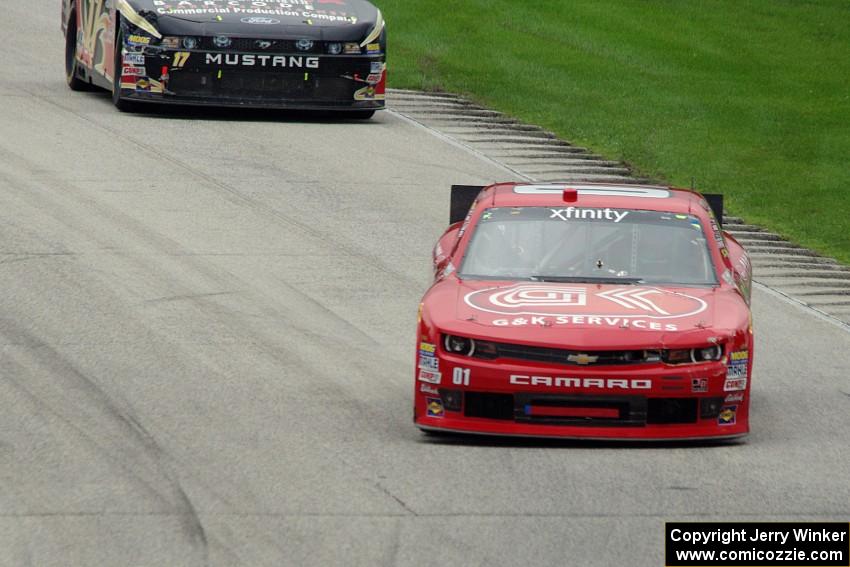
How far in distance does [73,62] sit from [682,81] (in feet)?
29.8

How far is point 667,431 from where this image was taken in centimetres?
850

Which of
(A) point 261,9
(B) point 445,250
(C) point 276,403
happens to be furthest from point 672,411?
(A) point 261,9

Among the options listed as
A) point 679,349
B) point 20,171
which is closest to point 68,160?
point 20,171

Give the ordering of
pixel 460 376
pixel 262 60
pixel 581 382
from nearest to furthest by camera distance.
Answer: pixel 581 382
pixel 460 376
pixel 262 60

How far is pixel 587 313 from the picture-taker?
870 centimetres

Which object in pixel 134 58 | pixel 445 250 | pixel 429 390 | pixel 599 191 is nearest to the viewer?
pixel 429 390

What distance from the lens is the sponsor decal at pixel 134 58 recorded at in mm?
18281

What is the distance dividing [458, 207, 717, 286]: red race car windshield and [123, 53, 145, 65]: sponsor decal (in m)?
9.27

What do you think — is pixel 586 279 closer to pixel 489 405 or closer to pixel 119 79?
pixel 489 405

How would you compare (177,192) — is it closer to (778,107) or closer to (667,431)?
(667,431)

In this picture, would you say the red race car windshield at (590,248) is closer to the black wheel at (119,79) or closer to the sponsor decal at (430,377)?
the sponsor decal at (430,377)

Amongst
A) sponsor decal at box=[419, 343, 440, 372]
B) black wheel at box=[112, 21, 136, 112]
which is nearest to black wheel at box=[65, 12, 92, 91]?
black wheel at box=[112, 21, 136, 112]

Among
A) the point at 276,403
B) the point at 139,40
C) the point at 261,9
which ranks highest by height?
the point at 261,9

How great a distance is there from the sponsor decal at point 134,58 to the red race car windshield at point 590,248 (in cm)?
927
